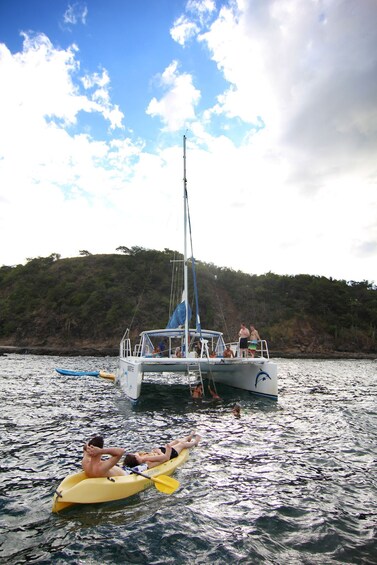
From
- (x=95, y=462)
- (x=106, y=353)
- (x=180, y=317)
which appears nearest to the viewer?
(x=95, y=462)

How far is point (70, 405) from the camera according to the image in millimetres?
15102

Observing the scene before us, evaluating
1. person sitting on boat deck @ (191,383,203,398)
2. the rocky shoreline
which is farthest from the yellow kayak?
the rocky shoreline

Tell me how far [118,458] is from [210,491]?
176 cm

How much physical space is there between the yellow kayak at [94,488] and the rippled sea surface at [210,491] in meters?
0.13

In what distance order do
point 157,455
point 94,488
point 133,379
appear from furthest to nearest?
1. point 133,379
2. point 157,455
3. point 94,488

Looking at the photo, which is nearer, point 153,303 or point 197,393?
point 197,393

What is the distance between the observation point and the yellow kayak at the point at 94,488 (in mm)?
5961

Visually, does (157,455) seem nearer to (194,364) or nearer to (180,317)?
(194,364)

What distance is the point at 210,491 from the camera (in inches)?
272

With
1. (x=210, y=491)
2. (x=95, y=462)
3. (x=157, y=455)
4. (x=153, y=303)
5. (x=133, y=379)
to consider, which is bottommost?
(x=210, y=491)

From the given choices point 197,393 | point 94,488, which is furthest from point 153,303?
point 94,488

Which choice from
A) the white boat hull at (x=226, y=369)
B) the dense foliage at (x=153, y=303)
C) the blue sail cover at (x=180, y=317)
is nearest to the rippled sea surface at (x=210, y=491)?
the white boat hull at (x=226, y=369)

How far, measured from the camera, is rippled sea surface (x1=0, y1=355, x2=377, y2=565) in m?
5.01

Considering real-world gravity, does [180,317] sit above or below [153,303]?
below
